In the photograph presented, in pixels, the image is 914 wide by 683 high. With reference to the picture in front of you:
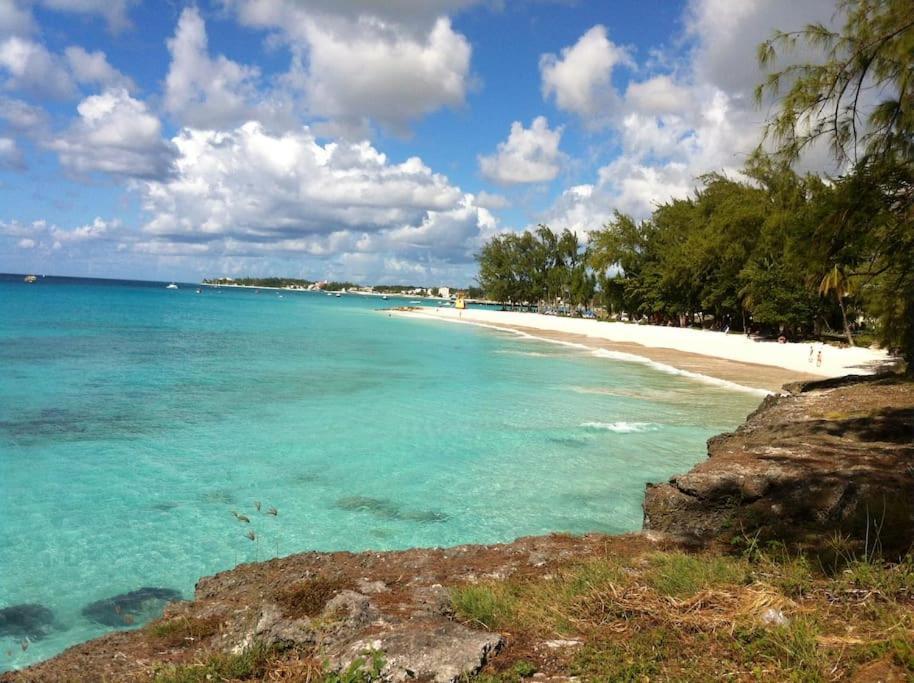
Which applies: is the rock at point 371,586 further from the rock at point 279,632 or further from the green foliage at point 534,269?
the green foliage at point 534,269

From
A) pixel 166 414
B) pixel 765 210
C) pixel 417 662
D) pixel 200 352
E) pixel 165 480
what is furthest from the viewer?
pixel 200 352

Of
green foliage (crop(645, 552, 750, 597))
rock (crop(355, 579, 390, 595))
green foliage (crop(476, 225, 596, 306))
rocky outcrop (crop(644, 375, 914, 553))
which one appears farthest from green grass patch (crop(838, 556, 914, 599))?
green foliage (crop(476, 225, 596, 306))

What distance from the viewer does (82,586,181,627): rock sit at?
7.19m

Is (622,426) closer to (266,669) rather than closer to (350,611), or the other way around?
(350,611)

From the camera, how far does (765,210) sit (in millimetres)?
9734

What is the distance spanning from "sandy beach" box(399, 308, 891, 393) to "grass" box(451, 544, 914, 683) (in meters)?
22.0

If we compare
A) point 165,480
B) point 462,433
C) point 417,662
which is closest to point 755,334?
point 462,433

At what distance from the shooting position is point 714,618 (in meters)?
4.20

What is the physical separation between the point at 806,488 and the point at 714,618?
142 inches

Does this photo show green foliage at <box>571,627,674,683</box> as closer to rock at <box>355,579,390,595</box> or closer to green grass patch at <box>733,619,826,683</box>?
green grass patch at <box>733,619,826,683</box>

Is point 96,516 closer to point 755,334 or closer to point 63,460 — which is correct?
point 63,460

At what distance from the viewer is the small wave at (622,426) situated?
1694 centimetres

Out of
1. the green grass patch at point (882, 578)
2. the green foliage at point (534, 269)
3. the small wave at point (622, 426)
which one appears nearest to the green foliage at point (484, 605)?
the green grass patch at point (882, 578)

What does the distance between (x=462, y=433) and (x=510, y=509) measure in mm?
5940
